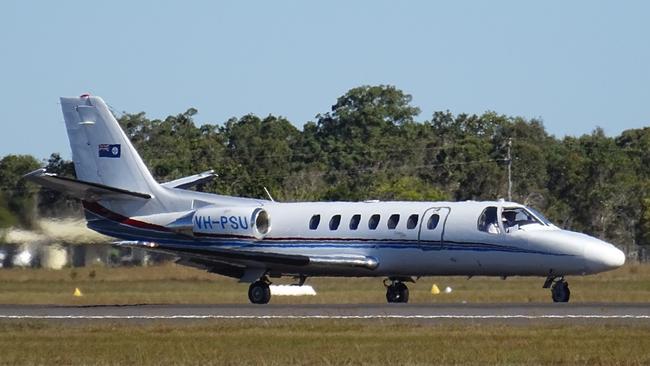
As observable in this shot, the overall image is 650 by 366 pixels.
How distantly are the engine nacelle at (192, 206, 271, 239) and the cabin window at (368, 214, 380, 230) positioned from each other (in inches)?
114

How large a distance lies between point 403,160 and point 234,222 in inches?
2544

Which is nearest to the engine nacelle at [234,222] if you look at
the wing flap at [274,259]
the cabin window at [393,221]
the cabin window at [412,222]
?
the wing flap at [274,259]

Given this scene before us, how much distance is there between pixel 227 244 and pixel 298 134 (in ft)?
254

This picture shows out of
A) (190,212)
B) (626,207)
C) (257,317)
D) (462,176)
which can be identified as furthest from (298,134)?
(257,317)

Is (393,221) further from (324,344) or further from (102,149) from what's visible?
Answer: (324,344)

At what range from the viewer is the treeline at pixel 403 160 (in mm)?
82500

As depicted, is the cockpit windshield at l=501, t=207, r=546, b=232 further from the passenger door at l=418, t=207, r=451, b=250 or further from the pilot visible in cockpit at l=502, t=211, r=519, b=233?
the passenger door at l=418, t=207, r=451, b=250

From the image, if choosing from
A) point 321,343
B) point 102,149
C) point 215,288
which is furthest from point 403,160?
point 321,343

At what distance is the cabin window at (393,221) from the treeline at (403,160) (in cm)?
2777

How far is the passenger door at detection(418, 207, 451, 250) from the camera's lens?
118 ft

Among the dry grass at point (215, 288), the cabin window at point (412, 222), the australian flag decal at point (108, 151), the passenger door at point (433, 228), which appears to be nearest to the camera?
the passenger door at point (433, 228)

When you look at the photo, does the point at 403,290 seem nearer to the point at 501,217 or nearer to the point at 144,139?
the point at 501,217

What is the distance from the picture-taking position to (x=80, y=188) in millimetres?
38344

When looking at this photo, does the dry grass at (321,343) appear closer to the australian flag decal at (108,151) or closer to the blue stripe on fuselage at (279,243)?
the blue stripe on fuselage at (279,243)
